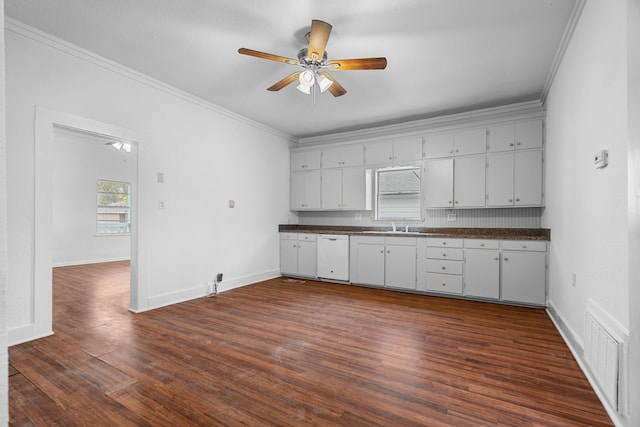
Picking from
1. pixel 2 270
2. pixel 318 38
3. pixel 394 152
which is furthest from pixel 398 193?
pixel 2 270

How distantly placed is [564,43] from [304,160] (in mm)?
4115

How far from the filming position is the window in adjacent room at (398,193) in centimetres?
514

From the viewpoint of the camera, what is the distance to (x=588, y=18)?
7.18 ft

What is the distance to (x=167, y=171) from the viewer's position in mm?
3836

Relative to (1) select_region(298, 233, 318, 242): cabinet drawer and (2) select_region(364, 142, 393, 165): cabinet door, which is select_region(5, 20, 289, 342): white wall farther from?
(2) select_region(364, 142, 393, 165): cabinet door

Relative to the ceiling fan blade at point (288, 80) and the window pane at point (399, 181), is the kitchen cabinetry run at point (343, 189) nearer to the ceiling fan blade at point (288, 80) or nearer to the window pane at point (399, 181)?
the window pane at point (399, 181)

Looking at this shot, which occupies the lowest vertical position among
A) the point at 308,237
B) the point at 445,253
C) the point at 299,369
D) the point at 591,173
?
the point at 299,369

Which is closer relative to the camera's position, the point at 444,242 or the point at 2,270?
the point at 2,270

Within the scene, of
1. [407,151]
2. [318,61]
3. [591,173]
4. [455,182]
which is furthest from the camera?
[407,151]

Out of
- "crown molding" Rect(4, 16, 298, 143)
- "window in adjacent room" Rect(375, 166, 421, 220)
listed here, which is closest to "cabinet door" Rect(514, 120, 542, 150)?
"window in adjacent room" Rect(375, 166, 421, 220)

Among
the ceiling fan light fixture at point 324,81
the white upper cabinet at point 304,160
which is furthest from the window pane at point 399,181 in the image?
the ceiling fan light fixture at point 324,81

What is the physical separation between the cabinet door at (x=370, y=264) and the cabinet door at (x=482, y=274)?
Result: 1.23 metres

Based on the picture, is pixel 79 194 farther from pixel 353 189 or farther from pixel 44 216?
pixel 353 189

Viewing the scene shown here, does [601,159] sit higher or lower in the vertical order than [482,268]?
higher
